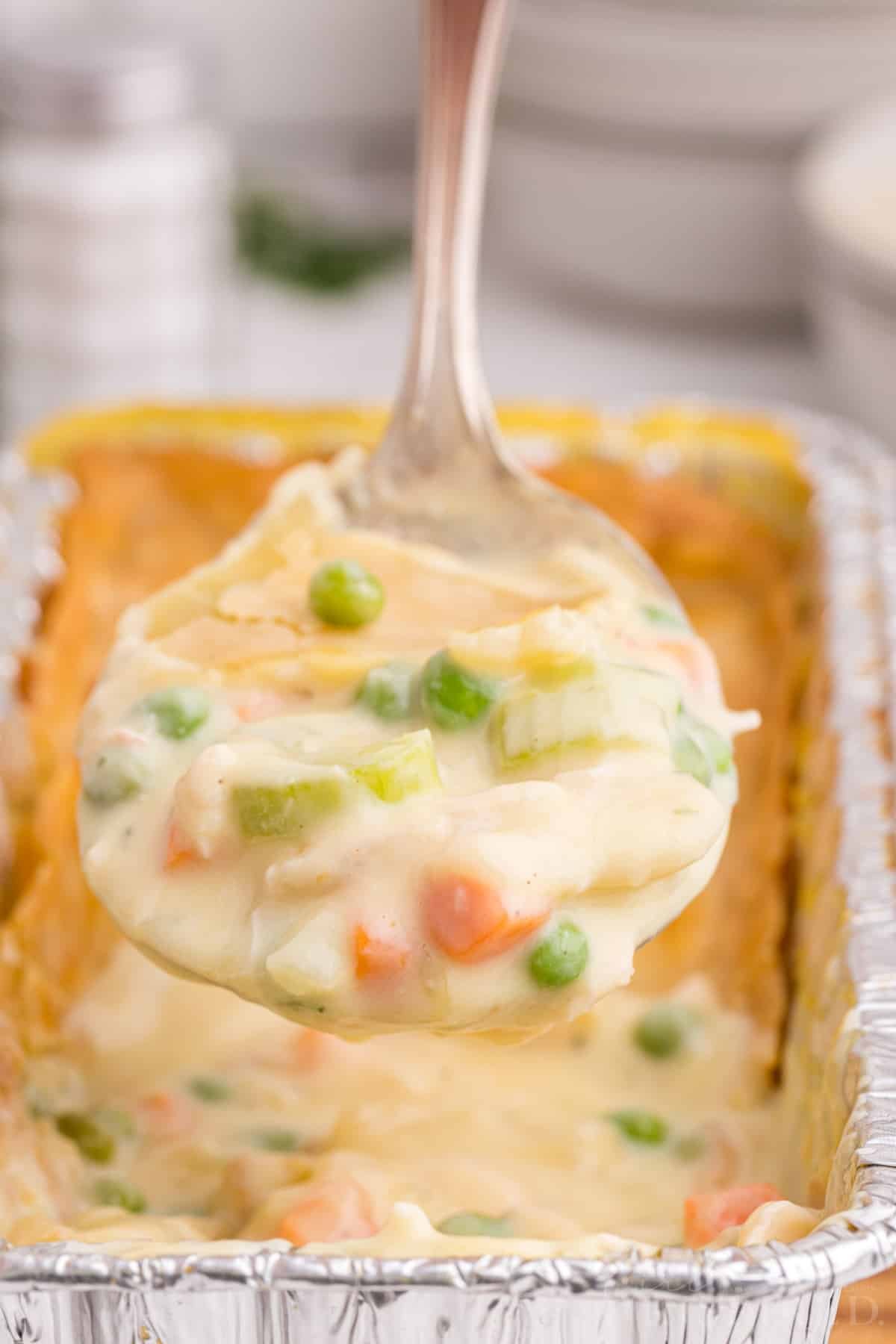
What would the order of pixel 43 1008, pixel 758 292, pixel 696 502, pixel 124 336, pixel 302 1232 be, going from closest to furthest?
1. pixel 302 1232
2. pixel 43 1008
3. pixel 696 502
4. pixel 124 336
5. pixel 758 292

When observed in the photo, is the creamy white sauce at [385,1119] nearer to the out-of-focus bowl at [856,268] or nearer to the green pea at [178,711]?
the green pea at [178,711]

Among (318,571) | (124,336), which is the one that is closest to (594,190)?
(124,336)

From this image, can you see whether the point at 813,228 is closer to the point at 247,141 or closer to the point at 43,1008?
the point at 43,1008

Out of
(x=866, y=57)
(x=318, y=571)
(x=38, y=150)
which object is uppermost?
(x=866, y=57)

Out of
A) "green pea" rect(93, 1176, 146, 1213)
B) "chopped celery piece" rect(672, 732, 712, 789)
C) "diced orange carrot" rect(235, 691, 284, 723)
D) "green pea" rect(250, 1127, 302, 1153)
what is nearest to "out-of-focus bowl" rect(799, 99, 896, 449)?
"chopped celery piece" rect(672, 732, 712, 789)

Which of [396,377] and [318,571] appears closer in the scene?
[318,571]

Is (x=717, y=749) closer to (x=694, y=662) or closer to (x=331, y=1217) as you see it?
(x=694, y=662)

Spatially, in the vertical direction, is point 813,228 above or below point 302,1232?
above
